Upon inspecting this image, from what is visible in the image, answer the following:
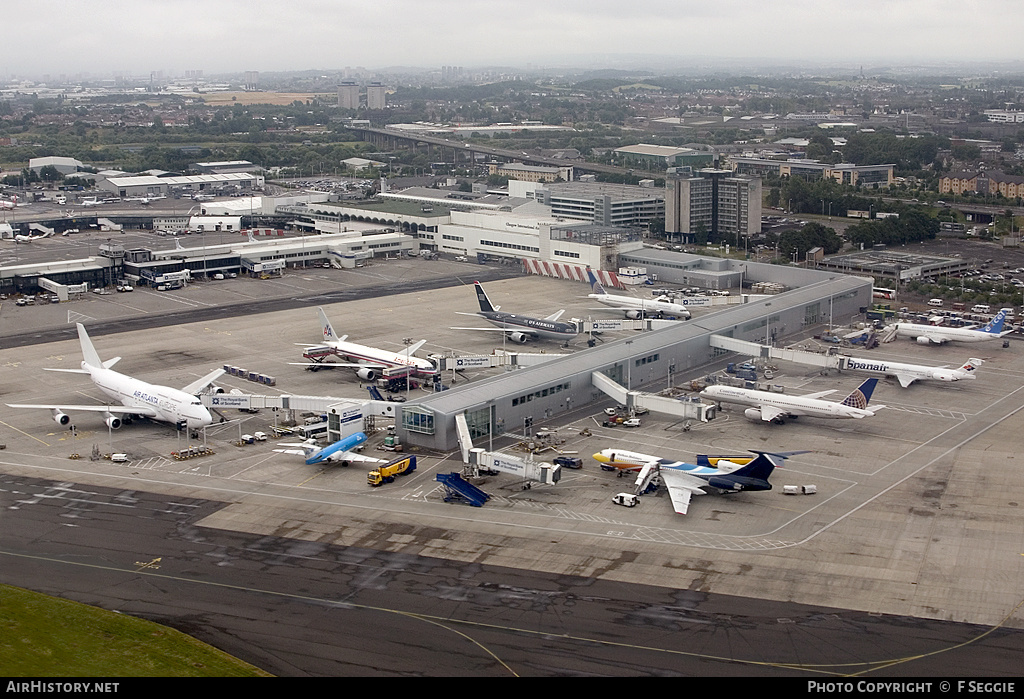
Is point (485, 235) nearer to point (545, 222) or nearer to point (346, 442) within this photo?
point (545, 222)

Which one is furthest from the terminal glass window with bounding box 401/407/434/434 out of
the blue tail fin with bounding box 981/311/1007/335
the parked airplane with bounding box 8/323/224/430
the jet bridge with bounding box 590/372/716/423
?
the blue tail fin with bounding box 981/311/1007/335

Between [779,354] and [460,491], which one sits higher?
[779,354]

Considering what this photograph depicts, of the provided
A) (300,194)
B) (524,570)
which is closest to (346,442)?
(524,570)

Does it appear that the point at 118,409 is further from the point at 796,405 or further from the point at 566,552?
the point at 796,405

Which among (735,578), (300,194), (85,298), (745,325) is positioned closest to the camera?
(735,578)

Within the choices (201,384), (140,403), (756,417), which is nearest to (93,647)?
(140,403)

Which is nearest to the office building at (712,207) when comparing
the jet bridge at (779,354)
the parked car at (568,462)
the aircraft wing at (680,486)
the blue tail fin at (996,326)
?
the blue tail fin at (996,326)
